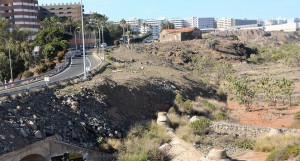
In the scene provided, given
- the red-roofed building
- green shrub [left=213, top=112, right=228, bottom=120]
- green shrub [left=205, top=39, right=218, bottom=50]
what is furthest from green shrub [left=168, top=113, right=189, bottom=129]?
the red-roofed building

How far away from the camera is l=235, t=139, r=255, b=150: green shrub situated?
25.6 m

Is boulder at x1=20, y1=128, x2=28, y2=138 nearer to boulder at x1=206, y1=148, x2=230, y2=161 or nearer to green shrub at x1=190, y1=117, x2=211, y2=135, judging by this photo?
boulder at x1=206, y1=148, x2=230, y2=161

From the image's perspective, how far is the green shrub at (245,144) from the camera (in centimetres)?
2561

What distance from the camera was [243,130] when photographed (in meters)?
29.0

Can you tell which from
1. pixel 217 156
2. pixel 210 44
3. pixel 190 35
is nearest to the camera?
pixel 217 156

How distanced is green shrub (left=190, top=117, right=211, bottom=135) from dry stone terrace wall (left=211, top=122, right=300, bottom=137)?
0.73 metres

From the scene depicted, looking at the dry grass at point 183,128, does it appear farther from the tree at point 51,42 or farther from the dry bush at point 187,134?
the tree at point 51,42

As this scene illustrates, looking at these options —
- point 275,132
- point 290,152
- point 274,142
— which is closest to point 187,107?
point 275,132

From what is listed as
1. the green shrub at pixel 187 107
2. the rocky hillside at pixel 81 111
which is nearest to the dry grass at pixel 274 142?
the rocky hillside at pixel 81 111

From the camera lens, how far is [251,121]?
35188mm

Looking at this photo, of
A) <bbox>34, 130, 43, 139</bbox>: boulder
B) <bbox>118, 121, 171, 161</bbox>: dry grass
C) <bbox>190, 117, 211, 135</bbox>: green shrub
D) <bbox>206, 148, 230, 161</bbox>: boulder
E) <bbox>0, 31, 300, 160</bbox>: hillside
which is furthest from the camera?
<bbox>190, 117, 211, 135</bbox>: green shrub

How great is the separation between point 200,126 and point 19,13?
10386cm

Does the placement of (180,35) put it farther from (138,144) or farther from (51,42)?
(138,144)

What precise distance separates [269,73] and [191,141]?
48.2m
